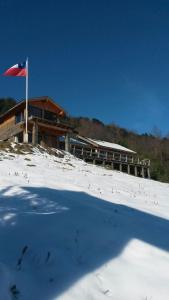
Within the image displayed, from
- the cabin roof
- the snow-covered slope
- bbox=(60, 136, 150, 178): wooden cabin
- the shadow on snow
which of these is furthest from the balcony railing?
the snow-covered slope

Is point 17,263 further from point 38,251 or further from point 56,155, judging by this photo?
point 56,155

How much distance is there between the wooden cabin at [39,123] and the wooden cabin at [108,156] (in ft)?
17.9

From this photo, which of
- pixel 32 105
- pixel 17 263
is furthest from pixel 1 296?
pixel 32 105

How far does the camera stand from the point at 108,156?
49.6 m

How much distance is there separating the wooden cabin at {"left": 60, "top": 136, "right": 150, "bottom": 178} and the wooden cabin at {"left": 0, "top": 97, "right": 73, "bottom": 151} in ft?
17.9

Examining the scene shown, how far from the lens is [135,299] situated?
4117mm

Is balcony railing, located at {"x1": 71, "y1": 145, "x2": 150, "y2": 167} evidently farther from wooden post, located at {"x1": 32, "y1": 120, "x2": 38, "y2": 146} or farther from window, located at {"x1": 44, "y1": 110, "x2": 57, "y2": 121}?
wooden post, located at {"x1": 32, "y1": 120, "x2": 38, "y2": 146}

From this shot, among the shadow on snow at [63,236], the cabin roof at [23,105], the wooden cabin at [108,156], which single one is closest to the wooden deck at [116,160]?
the wooden cabin at [108,156]

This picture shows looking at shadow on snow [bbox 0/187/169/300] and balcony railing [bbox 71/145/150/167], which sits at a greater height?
balcony railing [bbox 71/145/150/167]

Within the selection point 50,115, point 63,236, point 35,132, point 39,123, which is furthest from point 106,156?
point 63,236

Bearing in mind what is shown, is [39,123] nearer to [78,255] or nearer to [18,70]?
[18,70]

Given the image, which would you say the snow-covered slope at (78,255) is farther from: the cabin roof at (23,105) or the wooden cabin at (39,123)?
the cabin roof at (23,105)

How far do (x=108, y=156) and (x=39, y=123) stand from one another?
15411mm

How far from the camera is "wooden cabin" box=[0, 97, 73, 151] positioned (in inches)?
1453
